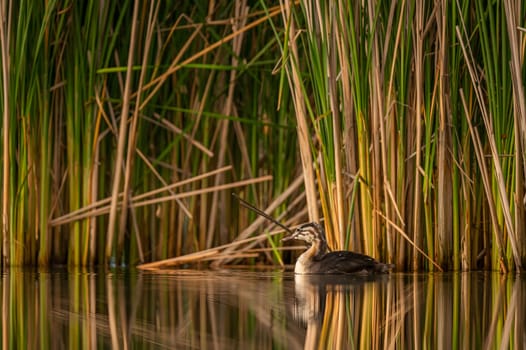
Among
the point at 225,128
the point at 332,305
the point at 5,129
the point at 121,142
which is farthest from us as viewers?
the point at 225,128

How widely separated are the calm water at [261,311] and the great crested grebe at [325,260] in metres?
0.08

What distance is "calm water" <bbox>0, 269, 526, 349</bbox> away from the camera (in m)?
4.32

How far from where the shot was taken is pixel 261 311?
536cm

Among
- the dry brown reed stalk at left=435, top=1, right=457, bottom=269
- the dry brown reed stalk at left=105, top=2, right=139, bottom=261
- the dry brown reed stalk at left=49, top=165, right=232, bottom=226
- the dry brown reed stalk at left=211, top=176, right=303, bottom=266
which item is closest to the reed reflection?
the dry brown reed stalk at left=435, top=1, right=457, bottom=269

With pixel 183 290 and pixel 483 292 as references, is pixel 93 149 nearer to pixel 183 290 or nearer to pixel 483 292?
Answer: pixel 183 290

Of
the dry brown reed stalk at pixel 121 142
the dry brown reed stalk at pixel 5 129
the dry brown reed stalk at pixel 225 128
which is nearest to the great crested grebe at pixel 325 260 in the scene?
the dry brown reed stalk at pixel 225 128

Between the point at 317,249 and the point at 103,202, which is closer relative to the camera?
the point at 317,249

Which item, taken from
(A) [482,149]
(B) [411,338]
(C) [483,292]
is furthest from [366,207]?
(B) [411,338]

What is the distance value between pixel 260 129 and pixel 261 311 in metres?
4.13

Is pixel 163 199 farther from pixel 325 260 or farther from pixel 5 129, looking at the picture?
pixel 325 260

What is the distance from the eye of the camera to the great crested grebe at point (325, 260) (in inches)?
288

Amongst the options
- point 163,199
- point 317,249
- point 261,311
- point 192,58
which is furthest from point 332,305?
point 192,58

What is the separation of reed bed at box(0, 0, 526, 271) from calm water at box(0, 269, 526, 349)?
611 millimetres

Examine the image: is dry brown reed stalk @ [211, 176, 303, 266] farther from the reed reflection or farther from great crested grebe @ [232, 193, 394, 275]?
the reed reflection
